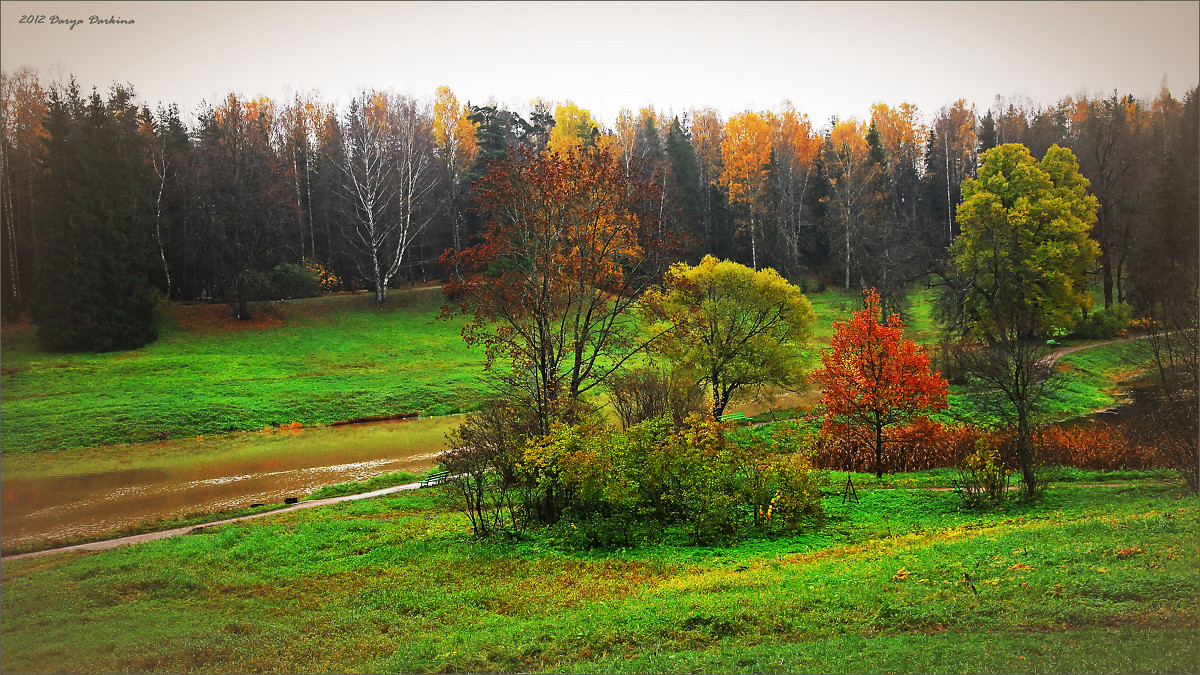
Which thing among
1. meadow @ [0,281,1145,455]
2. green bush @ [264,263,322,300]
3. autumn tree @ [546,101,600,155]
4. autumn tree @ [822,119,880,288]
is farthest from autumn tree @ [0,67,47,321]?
autumn tree @ [822,119,880,288]

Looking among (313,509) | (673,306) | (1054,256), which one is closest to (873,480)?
(673,306)

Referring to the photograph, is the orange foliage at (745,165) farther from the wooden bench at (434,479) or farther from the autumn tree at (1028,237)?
the wooden bench at (434,479)

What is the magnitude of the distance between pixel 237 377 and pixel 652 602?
34.8 meters

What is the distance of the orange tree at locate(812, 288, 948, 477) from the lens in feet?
72.1

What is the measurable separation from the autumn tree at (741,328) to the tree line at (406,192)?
494 centimetres

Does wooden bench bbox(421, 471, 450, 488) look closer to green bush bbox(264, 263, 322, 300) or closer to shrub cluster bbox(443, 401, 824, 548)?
shrub cluster bbox(443, 401, 824, 548)

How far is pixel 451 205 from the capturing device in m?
60.0

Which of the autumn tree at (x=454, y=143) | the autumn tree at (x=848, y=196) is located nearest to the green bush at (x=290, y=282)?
the autumn tree at (x=454, y=143)

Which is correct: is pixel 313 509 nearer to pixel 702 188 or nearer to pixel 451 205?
pixel 451 205

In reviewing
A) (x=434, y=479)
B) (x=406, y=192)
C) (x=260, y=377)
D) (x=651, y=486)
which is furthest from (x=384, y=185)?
(x=651, y=486)

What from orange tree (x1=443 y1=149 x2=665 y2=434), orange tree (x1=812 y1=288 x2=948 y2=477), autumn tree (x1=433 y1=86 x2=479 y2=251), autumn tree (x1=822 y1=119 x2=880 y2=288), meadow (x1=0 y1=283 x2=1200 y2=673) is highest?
autumn tree (x1=433 y1=86 x2=479 y2=251)

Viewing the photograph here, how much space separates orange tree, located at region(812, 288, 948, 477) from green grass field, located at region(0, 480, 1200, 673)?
7362 millimetres

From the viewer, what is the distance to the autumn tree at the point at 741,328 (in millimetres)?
29297

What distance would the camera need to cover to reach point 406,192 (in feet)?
188
